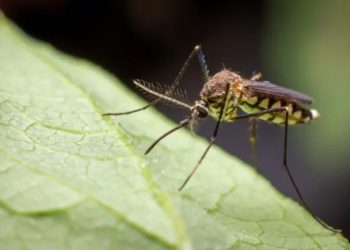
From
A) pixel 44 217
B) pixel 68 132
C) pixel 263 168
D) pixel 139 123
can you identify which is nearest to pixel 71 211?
pixel 44 217

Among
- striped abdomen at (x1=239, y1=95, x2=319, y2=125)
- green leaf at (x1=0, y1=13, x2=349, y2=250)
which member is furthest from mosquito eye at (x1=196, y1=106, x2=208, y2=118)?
striped abdomen at (x1=239, y1=95, x2=319, y2=125)

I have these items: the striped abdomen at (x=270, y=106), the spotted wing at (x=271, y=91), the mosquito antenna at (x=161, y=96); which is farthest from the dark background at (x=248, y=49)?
the mosquito antenna at (x=161, y=96)

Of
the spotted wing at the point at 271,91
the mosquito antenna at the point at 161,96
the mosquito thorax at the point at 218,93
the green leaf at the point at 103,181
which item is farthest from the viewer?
the spotted wing at the point at 271,91

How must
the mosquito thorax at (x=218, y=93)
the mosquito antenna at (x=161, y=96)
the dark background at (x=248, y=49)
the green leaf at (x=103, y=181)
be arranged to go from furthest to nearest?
the dark background at (x=248, y=49) → the mosquito thorax at (x=218, y=93) → the mosquito antenna at (x=161, y=96) → the green leaf at (x=103, y=181)

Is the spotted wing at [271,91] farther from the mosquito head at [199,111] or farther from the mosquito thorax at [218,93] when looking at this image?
the mosquito head at [199,111]

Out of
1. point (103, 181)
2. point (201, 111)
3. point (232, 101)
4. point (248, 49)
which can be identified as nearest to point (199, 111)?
point (201, 111)

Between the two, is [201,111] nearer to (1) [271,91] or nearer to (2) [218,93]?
(2) [218,93]

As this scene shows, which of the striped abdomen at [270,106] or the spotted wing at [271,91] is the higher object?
the spotted wing at [271,91]
